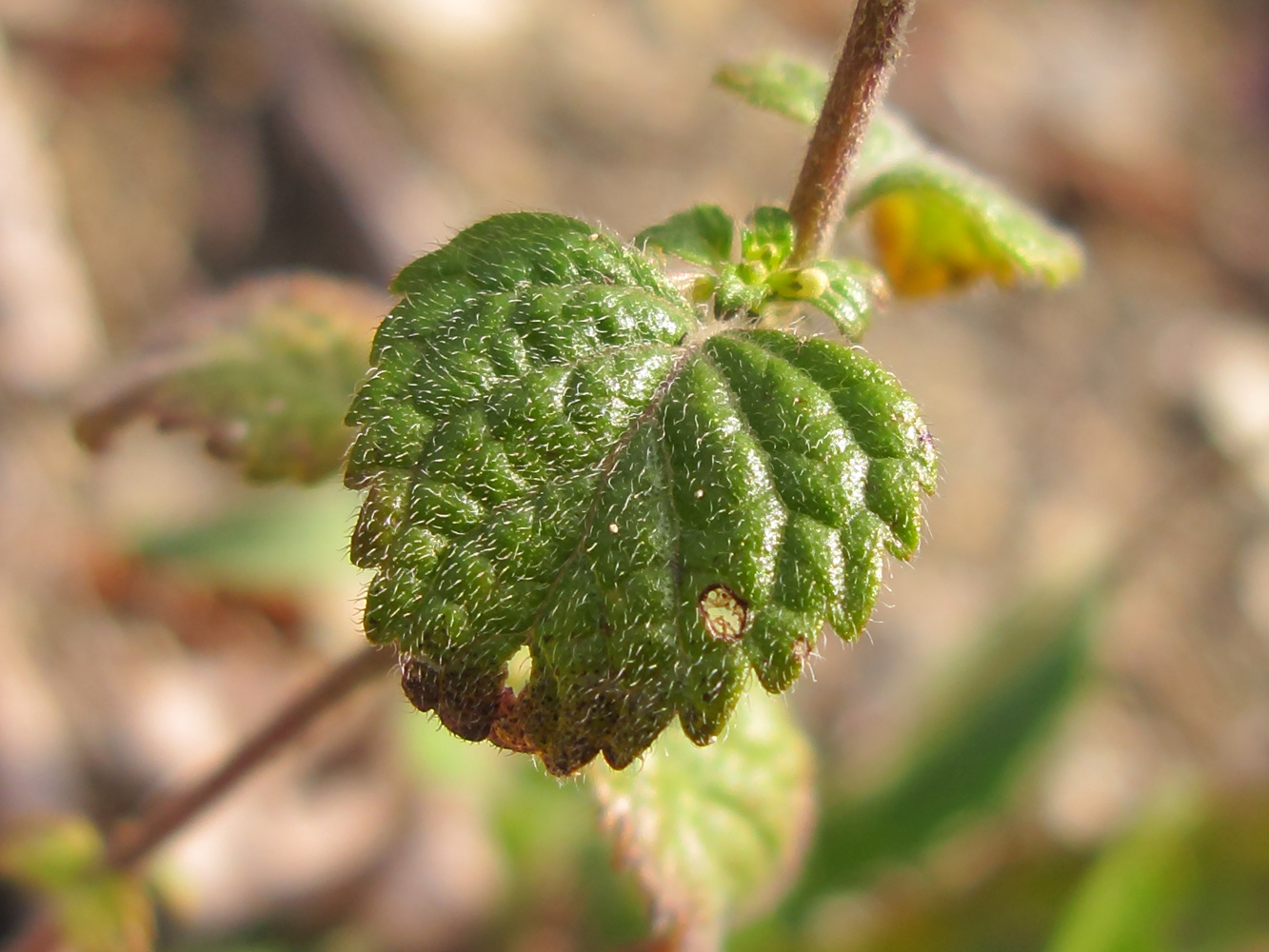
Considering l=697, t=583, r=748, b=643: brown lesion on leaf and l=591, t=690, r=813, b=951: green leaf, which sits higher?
l=697, t=583, r=748, b=643: brown lesion on leaf

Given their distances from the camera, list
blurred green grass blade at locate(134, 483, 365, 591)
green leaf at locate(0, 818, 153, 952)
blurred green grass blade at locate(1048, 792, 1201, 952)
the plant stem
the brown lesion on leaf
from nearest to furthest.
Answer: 1. the brown lesion on leaf
2. the plant stem
3. green leaf at locate(0, 818, 153, 952)
4. blurred green grass blade at locate(1048, 792, 1201, 952)
5. blurred green grass blade at locate(134, 483, 365, 591)

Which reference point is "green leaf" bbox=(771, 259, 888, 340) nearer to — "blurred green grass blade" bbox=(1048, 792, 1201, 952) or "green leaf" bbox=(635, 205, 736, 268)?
"green leaf" bbox=(635, 205, 736, 268)

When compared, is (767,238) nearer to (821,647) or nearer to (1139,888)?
(821,647)

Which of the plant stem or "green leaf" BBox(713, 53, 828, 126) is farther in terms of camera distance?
"green leaf" BBox(713, 53, 828, 126)

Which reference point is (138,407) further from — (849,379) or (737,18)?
(737,18)

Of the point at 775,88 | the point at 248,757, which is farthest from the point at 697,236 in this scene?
the point at 248,757

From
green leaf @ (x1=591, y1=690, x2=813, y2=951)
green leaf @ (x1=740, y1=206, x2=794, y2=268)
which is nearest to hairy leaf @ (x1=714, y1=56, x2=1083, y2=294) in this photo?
green leaf @ (x1=740, y1=206, x2=794, y2=268)

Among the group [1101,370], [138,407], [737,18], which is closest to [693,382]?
[138,407]
